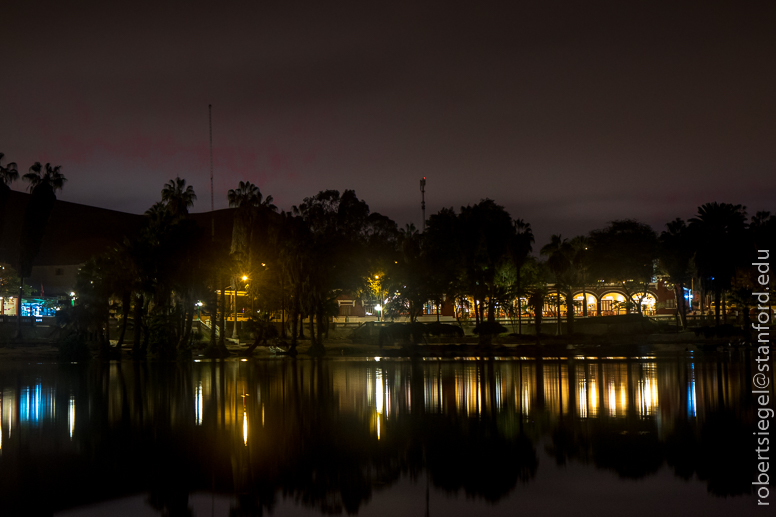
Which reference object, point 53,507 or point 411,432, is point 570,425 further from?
point 53,507

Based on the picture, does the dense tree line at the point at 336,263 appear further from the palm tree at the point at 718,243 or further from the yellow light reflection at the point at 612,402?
the yellow light reflection at the point at 612,402

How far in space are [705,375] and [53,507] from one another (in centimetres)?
2494

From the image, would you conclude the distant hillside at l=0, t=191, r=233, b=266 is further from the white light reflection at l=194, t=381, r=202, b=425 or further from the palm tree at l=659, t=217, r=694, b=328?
the white light reflection at l=194, t=381, r=202, b=425

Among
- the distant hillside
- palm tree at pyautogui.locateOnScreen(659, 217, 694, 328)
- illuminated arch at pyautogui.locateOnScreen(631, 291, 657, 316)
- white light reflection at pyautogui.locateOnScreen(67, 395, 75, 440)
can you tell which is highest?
the distant hillside

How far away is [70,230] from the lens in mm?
105625

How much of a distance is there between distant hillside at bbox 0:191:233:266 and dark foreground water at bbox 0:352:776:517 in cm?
7249

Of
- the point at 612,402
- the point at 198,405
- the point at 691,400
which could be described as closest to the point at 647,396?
the point at 691,400

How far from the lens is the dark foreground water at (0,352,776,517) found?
9453 millimetres

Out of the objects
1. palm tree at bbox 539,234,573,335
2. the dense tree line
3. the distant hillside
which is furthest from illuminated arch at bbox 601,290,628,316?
the distant hillside

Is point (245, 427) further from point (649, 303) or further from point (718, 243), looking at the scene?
point (649, 303)

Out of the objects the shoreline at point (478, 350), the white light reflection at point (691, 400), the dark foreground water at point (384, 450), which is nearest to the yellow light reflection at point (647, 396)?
the dark foreground water at point (384, 450)

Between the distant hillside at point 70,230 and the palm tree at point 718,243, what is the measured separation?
60070 mm

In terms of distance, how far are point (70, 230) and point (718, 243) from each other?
275 ft

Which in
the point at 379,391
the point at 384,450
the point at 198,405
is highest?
the point at 384,450
